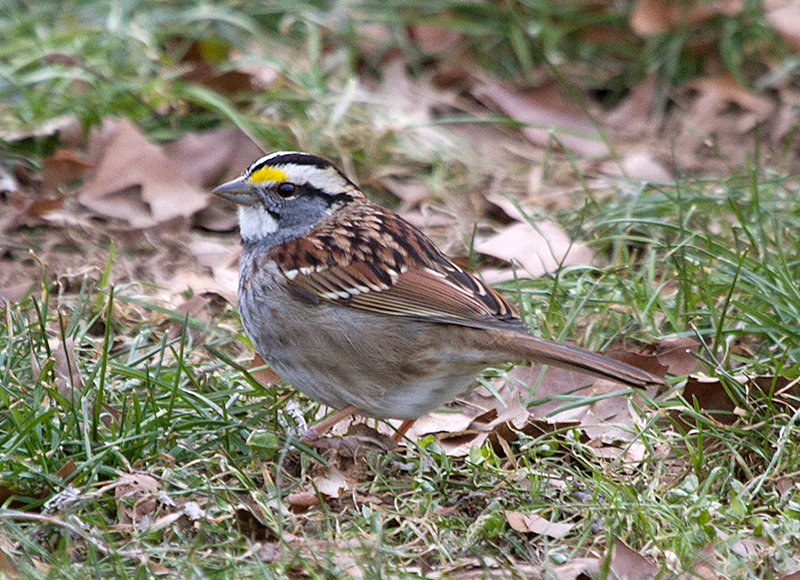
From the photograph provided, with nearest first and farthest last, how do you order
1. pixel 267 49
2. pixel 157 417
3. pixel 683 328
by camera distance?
pixel 157 417, pixel 683 328, pixel 267 49

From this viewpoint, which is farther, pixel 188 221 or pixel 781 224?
pixel 188 221

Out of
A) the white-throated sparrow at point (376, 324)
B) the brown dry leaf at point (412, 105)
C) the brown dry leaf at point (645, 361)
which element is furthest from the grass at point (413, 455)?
the brown dry leaf at point (412, 105)

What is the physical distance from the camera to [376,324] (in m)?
3.62

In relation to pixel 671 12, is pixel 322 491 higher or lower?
lower

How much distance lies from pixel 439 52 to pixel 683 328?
3.50 metres

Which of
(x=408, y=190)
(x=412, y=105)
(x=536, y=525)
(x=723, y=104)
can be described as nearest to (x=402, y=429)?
(x=536, y=525)

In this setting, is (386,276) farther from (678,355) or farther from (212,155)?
(212,155)

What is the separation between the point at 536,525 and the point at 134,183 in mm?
3005

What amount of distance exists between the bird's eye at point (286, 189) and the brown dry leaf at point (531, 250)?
1178mm

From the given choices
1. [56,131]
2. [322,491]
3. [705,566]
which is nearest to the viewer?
[705,566]

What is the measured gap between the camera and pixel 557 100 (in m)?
6.79

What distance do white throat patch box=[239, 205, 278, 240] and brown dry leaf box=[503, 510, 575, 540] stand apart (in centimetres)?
143

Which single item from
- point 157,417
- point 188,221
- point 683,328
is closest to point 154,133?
point 188,221

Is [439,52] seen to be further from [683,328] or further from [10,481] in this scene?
[10,481]
